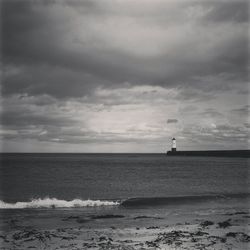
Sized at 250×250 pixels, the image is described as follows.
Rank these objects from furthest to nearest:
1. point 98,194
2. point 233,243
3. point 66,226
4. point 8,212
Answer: point 98,194 → point 8,212 → point 66,226 → point 233,243

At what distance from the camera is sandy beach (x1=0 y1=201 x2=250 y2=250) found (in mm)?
14227

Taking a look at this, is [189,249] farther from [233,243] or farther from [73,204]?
[73,204]

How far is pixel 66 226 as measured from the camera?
1855cm

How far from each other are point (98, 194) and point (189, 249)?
25.0 meters

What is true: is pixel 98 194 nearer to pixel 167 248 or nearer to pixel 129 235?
pixel 129 235

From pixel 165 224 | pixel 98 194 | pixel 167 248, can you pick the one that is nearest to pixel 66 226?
pixel 165 224

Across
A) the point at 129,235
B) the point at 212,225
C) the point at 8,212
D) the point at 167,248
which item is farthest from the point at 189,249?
the point at 8,212

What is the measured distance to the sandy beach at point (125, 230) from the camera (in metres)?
14.2

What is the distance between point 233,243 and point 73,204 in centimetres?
1701

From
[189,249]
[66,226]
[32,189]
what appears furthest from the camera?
[32,189]

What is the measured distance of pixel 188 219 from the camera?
2102 cm

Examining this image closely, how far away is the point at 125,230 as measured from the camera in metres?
17.3

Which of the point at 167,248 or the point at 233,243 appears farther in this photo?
the point at 233,243

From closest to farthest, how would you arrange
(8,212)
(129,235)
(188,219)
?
1. (129,235)
2. (188,219)
3. (8,212)
